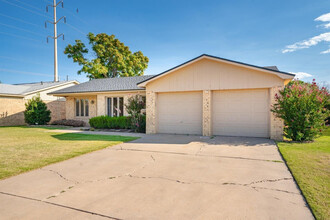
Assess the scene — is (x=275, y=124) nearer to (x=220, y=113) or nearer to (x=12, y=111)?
(x=220, y=113)

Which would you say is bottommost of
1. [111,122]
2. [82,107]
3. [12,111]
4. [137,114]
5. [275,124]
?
[111,122]

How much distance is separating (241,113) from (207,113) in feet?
5.62

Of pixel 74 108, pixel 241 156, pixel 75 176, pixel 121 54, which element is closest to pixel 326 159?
pixel 241 156

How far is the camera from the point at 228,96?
10.0 metres

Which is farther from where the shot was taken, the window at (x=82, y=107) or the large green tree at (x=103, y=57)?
the large green tree at (x=103, y=57)

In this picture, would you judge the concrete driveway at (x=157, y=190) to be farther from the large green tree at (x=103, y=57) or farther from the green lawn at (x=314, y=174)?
the large green tree at (x=103, y=57)

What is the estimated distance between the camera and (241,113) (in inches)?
384

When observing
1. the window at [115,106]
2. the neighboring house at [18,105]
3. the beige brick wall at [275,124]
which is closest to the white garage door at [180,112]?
the beige brick wall at [275,124]

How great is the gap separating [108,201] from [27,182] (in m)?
2.17

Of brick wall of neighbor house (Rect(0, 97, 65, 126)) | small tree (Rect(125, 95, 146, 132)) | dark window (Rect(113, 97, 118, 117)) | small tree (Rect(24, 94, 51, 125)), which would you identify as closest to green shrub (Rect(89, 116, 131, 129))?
small tree (Rect(125, 95, 146, 132))

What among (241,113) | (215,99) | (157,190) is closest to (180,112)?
(215,99)

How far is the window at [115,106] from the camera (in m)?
15.2

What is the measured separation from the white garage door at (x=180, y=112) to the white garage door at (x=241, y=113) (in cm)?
94

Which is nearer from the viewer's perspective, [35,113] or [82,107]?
[35,113]
